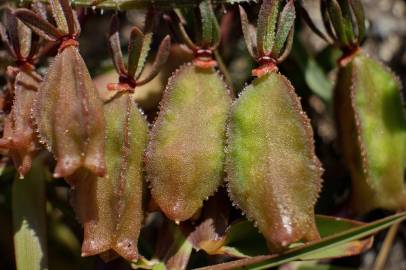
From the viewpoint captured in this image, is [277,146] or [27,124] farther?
[27,124]

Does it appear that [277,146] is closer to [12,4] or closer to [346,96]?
[346,96]

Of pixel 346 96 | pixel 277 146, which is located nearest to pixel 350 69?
pixel 346 96

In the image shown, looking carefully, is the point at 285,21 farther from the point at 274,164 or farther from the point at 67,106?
the point at 67,106

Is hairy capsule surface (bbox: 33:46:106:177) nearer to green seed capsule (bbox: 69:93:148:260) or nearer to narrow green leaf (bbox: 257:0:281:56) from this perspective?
green seed capsule (bbox: 69:93:148:260)

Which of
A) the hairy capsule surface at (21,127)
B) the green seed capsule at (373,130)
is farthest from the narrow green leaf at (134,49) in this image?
the green seed capsule at (373,130)

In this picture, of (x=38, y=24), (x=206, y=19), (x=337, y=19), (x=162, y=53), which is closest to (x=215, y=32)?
(x=206, y=19)

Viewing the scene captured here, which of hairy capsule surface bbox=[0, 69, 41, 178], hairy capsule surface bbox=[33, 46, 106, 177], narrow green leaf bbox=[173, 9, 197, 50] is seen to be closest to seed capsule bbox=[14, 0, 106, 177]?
hairy capsule surface bbox=[33, 46, 106, 177]
